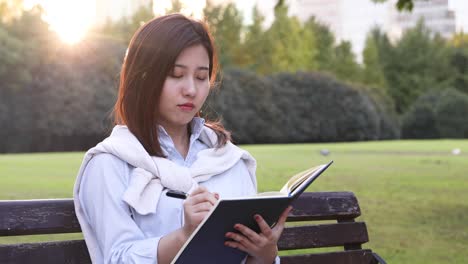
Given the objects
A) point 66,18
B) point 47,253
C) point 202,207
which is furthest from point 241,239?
point 66,18

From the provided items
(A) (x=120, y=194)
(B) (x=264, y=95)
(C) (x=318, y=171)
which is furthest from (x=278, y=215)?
(B) (x=264, y=95)

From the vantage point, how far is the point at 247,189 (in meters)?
2.98

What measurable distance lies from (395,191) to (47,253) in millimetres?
12119

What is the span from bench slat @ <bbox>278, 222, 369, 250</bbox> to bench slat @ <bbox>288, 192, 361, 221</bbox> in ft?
0.14

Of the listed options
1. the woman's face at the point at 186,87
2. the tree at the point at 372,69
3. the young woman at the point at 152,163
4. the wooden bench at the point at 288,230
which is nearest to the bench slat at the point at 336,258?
the wooden bench at the point at 288,230

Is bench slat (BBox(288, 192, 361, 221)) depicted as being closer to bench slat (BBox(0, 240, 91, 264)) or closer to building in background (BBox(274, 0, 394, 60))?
bench slat (BBox(0, 240, 91, 264))

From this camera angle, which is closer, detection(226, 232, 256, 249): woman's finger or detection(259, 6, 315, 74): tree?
detection(226, 232, 256, 249): woman's finger

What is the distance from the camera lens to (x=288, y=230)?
3.49 metres

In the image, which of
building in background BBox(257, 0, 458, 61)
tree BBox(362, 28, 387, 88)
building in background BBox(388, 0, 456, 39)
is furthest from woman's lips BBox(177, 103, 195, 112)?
building in background BBox(388, 0, 456, 39)

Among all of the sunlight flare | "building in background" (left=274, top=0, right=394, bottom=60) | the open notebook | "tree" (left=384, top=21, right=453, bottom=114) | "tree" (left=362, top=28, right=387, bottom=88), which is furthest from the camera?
"building in background" (left=274, top=0, right=394, bottom=60)

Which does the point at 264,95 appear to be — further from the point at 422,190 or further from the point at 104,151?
the point at 104,151

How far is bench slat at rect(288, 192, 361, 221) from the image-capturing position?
11.5ft

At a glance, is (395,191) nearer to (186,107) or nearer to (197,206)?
(186,107)

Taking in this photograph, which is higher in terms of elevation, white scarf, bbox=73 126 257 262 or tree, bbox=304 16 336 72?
white scarf, bbox=73 126 257 262
